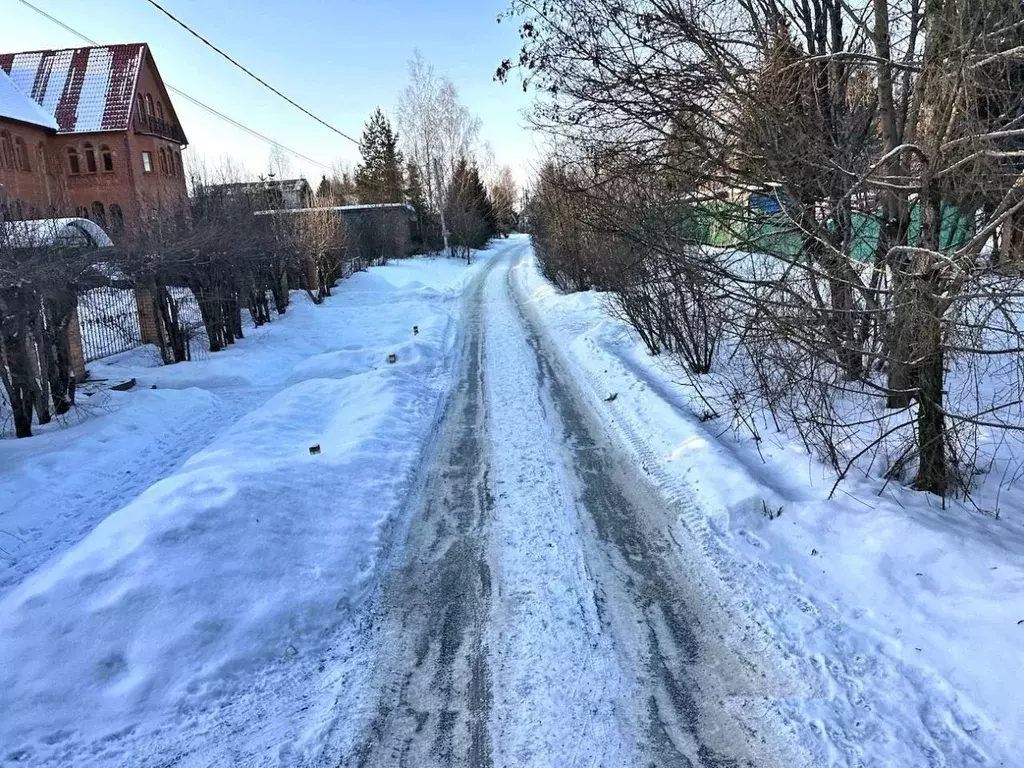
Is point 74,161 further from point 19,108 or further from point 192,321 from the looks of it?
point 192,321

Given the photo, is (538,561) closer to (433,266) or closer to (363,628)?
(363,628)

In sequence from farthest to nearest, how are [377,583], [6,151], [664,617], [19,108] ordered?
1. [19,108]
2. [6,151]
3. [377,583]
4. [664,617]

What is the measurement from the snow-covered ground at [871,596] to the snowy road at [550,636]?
12.4 inches

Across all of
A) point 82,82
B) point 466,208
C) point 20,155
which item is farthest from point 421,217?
point 20,155

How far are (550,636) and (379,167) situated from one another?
53.0 m

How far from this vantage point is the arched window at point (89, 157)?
3222 cm

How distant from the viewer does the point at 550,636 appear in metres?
3.79

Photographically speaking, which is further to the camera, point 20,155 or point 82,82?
point 82,82

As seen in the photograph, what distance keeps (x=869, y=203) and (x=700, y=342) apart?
4075 mm

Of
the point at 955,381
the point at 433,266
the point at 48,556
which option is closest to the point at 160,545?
the point at 48,556

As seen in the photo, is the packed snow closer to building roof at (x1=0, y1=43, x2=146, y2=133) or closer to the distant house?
the distant house

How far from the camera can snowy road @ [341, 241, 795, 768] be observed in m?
3.04

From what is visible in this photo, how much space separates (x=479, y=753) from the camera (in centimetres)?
299

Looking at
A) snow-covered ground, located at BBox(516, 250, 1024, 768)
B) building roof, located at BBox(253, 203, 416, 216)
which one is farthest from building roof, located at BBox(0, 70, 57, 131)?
snow-covered ground, located at BBox(516, 250, 1024, 768)
